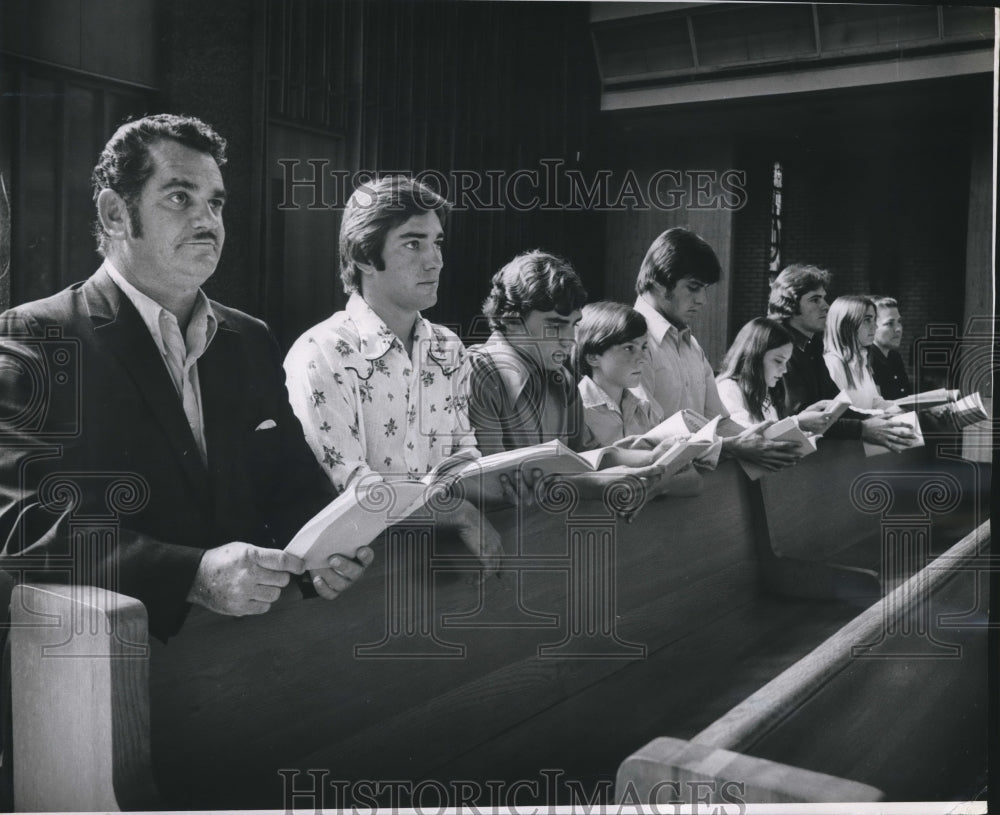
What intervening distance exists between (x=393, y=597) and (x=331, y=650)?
0.50ft

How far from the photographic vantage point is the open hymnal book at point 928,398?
2.19 m

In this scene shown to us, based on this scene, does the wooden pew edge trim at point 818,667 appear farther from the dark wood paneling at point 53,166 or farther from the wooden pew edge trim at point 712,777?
the dark wood paneling at point 53,166

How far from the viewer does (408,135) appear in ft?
6.30

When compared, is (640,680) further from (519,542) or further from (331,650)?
(331,650)

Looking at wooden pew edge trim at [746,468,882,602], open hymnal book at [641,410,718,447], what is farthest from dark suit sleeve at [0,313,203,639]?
wooden pew edge trim at [746,468,882,602]

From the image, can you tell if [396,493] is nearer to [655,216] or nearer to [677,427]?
[677,427]

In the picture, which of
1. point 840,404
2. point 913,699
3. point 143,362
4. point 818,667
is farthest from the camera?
point 840,404

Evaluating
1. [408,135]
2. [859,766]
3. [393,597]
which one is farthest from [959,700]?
[408,135]

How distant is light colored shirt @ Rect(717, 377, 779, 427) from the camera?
2.13 metres

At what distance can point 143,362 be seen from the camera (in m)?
1.76

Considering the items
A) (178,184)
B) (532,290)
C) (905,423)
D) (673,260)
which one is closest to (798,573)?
(905,423)

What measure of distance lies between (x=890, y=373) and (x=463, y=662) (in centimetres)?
114

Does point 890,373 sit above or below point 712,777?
above

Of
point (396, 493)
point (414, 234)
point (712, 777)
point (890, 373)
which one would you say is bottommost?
point (712, 777)
